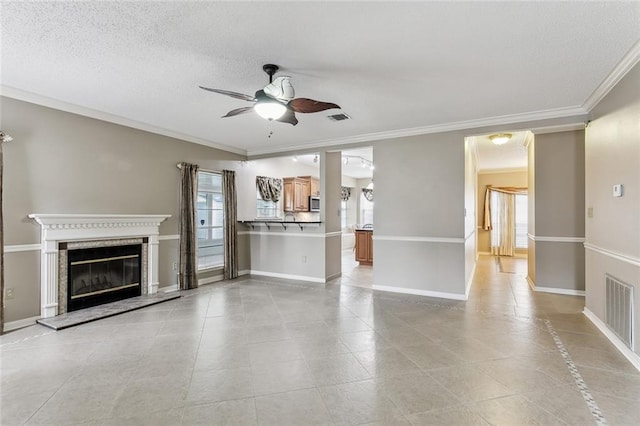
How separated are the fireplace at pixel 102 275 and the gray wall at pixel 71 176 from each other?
36cm

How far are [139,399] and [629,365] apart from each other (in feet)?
12.9

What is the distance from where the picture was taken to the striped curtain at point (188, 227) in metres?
5.25

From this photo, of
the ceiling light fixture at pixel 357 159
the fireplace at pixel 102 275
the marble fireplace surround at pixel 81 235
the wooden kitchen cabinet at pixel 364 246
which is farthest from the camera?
the wooden kitchen cabinet at pixel 364 246

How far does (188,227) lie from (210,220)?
68 cm

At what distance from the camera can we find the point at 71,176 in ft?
12.9

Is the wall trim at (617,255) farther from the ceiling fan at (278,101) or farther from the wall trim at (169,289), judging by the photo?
the wall trim at (169,289)

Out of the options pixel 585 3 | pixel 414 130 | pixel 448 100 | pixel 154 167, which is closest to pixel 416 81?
pixel 448 100

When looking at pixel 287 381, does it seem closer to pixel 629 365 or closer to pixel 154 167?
pixel 629 365

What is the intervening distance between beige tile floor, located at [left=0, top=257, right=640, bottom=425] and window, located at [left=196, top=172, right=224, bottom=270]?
5.86 ft

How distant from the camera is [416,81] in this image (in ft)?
10.4

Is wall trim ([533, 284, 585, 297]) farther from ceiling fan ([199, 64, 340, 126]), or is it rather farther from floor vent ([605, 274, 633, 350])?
ceiling fan ([199, 64, 340, 126])

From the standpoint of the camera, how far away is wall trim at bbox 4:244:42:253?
11.3 ft

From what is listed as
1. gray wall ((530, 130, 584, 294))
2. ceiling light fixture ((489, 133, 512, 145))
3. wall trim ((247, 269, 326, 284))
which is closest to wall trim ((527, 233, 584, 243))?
gray wall ((530, 130, 584, 294))

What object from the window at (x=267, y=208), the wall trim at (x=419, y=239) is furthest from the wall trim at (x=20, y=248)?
the wall trim at (x=419, y=239)
